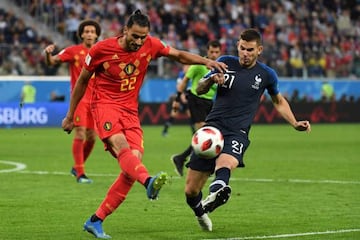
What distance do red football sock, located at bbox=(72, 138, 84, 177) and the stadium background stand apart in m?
17.4

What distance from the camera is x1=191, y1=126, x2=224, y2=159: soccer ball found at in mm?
9602

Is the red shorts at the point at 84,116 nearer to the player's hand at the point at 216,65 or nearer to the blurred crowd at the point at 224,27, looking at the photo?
the player's hand at the point at 216,65

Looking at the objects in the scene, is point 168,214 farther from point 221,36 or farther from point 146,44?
point 221,36

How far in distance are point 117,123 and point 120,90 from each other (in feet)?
1.36

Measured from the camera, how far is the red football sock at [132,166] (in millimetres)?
9047

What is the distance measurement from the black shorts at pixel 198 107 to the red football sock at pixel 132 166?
813 centimetres

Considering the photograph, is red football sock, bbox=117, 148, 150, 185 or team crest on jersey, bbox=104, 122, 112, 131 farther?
team crest on jersey, bbox=104, 122, 112, 131

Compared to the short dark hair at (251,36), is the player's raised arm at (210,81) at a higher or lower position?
lower

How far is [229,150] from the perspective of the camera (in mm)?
10000

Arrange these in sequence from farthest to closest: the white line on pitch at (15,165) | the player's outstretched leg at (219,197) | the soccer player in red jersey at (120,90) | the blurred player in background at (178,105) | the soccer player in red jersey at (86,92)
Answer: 1. the blurred player in background at (178,105)
2. the white line on pitch at (15,165)
3. the soccer player in red jersey at (86,92)
4. the soccer player in red jersey at (120,90)
5. the player's outstretched leg at (219,197)

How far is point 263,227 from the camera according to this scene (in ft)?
34.0

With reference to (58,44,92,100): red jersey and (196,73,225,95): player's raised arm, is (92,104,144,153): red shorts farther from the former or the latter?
(58,44,92,100): red jersey

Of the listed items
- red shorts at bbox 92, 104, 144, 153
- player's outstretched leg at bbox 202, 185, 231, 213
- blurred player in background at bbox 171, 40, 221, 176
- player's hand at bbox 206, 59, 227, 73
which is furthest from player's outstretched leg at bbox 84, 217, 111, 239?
blurred player in background at bbox 171, 40, 221, 176

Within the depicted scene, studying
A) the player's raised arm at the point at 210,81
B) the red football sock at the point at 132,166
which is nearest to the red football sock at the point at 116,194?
the red football sock at the point at 132,166
